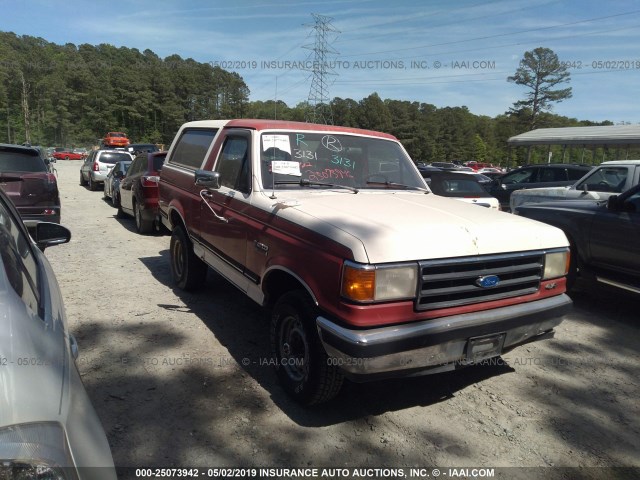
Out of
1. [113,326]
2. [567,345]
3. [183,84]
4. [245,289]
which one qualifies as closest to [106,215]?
[113,326]

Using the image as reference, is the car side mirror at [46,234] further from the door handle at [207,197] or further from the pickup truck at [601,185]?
the pickup truck at [601,185]

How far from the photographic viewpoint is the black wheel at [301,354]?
3.10m

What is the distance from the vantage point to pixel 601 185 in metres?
8.97

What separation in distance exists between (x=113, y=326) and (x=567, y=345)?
456 centimetres

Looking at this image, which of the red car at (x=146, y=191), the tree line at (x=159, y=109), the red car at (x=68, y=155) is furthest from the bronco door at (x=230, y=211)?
the tree line at (x=159, y=109)

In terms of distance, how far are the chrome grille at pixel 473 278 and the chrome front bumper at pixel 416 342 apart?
0.35ft

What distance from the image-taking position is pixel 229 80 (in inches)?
3022

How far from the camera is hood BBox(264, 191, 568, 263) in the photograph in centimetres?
283

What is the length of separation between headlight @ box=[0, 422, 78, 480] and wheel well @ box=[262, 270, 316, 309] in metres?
2.21

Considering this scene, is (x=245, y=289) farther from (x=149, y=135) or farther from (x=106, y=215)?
(x=149, y=135)

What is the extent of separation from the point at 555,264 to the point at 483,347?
3.15 feet

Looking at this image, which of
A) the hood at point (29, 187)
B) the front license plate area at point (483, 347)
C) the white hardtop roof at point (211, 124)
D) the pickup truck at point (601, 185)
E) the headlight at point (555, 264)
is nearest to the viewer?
the front license plate area at point (483, 347)

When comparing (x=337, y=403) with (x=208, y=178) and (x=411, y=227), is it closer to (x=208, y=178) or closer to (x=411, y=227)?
(x=411, y=227)

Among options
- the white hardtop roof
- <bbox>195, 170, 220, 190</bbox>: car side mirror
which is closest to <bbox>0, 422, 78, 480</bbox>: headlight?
<bbox>195, 170, 220, 190</bbox>: car side mirror
